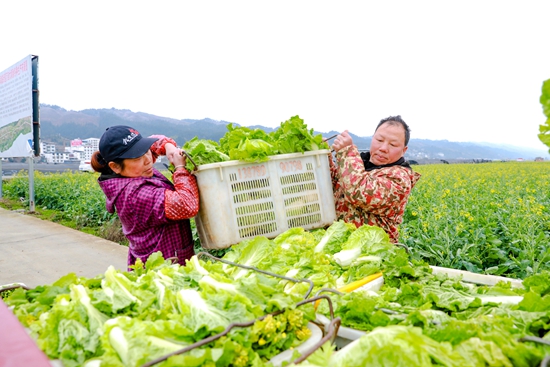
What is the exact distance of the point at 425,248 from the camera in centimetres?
652

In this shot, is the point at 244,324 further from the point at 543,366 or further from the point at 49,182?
the point at 49,182

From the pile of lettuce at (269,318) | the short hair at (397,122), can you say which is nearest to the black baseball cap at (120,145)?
the pile of lettuce at (269,318)

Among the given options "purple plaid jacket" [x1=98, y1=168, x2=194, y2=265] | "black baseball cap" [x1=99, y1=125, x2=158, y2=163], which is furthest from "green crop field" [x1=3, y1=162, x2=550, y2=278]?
"black baseball cap" [x1=99, y1=125, x2=158, y2=163]

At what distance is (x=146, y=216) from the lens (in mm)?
3189

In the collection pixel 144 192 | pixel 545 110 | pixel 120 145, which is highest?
pixel 120 145

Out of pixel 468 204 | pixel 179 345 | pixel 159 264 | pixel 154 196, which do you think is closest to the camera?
pixel 179 345

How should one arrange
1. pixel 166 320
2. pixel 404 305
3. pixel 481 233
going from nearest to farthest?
pixel 166 320
pixel 404 305
pixel 481 233

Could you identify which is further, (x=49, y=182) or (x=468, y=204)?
(x=49, y=182)

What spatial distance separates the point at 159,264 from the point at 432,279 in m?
1.63

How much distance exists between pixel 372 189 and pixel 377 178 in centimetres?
12

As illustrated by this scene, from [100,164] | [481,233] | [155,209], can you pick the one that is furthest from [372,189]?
[481,233]

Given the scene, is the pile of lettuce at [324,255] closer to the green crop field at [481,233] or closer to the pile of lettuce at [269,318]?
the pile of lettuce at [269,318]

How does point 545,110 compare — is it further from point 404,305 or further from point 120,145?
point 120,145

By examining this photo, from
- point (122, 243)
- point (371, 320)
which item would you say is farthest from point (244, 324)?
point (122, 243)
